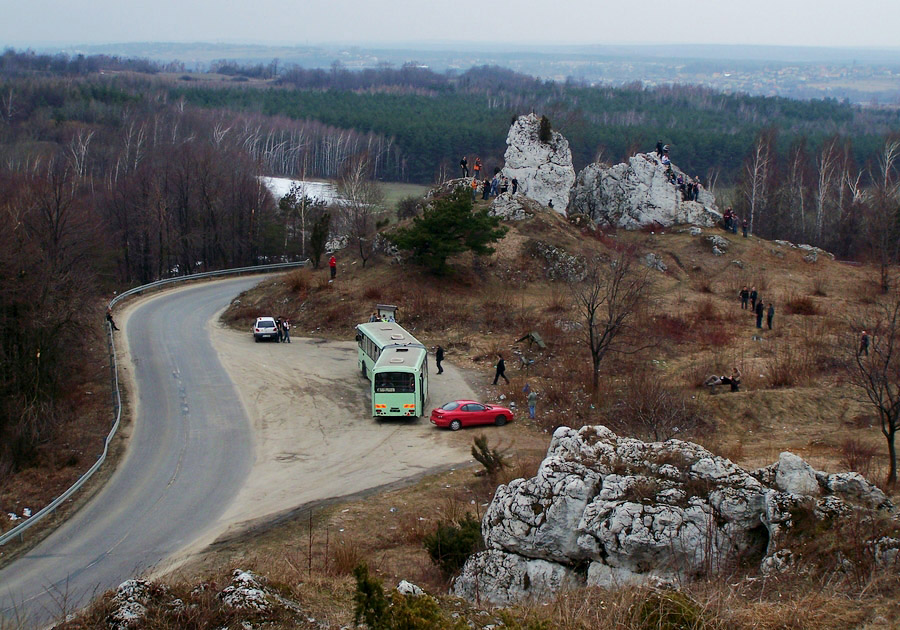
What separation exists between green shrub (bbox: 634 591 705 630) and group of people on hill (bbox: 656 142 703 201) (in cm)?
4385

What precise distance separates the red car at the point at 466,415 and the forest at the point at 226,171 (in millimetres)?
11831

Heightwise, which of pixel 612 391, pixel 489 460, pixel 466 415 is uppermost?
pixel 489 460

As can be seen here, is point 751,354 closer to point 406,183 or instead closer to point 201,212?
point 201,212

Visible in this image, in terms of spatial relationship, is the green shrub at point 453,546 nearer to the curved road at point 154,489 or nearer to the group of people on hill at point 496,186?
the curved road at point 154,489

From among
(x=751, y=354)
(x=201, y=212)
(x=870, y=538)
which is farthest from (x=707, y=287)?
(x=201, y=212)

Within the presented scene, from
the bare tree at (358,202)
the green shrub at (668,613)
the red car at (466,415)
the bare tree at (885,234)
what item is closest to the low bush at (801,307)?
the bare tree at (885,234)

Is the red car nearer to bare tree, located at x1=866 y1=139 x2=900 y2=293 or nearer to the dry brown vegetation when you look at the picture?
the dry brown vegetation

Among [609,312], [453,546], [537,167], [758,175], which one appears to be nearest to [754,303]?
[609,312]

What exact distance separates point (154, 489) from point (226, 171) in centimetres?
5284

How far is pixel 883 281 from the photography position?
131ft

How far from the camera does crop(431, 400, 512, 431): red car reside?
2530cm

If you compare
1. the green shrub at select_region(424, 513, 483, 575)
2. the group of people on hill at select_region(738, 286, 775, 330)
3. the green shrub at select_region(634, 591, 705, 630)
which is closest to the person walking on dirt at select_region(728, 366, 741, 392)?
the group of people on hill at select_region(738, 286, 775, 330)

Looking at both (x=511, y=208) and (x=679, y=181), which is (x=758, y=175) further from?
(x=511, y=208)

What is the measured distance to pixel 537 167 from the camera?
48.2m
